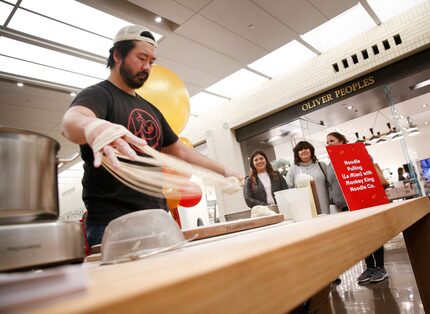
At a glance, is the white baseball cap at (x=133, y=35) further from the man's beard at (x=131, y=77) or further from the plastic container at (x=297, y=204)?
the plastic container at (x=297, y=204)

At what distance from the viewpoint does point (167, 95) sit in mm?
2814

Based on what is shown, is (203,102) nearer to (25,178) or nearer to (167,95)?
(167,95)

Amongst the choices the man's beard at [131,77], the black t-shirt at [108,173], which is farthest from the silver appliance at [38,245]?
the man's beard at [131,77]

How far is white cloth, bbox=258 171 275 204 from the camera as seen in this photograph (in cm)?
346

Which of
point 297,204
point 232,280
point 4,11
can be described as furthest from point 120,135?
point 4,11

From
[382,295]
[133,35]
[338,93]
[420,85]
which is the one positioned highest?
[338,93]

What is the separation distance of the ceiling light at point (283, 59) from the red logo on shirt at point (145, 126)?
442 cm

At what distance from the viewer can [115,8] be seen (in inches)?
146

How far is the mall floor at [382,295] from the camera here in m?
2.16

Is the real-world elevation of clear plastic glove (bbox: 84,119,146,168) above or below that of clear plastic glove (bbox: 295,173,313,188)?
above

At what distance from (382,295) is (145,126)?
7.71ft

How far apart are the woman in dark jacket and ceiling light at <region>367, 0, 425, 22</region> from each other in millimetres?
2980

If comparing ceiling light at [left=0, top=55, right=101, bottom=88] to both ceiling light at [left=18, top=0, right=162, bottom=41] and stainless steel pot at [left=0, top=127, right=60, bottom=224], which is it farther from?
stainless steel pot at [left=0, top=127, right=60, bottom=224]

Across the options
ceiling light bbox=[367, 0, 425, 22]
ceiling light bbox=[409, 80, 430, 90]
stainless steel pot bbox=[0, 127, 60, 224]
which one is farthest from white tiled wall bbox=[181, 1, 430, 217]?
stainless steel pot bbox=[0, 127, 60, 224]
